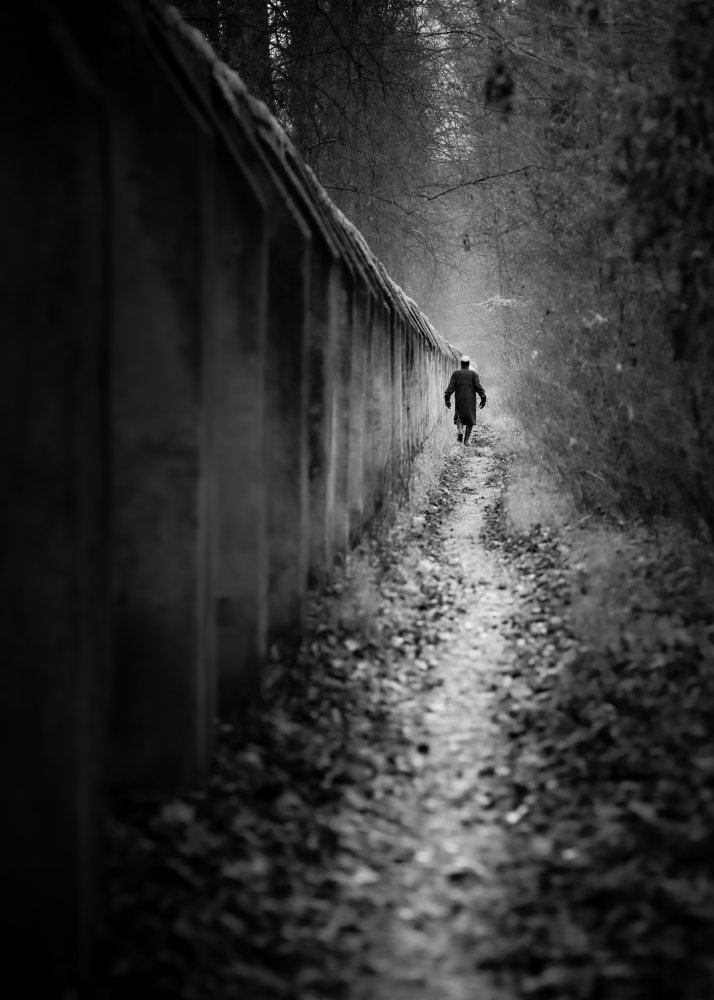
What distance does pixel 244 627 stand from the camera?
5.30 meters

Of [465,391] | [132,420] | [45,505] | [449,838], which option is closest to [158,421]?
[132,420]

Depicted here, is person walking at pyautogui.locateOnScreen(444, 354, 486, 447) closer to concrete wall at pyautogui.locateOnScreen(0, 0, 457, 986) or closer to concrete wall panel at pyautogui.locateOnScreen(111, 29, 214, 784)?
concrete wall at pyautogui.locateOnScreen(0, 0, 457, 986)

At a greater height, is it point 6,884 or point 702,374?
point 702,374

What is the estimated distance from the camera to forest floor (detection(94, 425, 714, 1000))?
3.24 metres

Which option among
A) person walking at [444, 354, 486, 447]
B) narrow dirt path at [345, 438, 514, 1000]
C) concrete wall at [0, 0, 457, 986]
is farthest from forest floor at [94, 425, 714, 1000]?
person walking at [444, 354, 486, 447]

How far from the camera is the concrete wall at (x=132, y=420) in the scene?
2859mm

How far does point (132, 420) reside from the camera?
4.20 metres

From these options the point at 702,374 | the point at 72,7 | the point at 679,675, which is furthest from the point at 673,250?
the point at 72,7

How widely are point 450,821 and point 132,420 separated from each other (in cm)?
222

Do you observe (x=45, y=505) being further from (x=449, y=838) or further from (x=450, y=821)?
(x=450, y=821)

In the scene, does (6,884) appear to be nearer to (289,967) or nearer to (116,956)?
(116,956)

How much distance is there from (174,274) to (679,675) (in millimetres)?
3605

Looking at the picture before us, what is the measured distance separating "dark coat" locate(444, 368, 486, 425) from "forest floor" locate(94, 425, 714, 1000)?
45.8 feet

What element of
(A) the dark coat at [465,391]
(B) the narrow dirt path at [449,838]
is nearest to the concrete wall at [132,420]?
(B) the narrow dirt path at [449,838]
